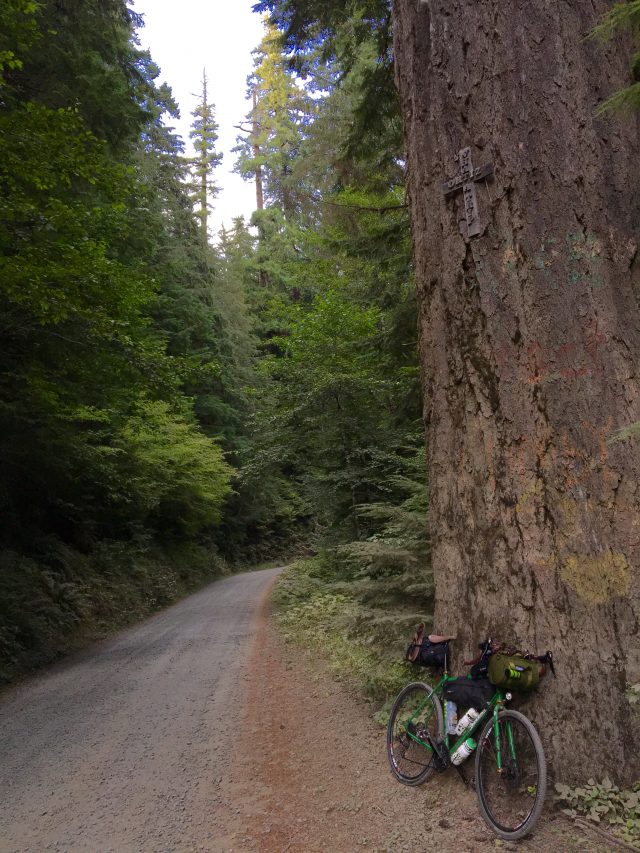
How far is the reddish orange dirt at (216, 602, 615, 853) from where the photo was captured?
2990mm

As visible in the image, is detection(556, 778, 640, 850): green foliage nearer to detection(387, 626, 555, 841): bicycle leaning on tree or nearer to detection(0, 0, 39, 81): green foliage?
detection(387, 626, 555, 841): bicycle leaning on tree

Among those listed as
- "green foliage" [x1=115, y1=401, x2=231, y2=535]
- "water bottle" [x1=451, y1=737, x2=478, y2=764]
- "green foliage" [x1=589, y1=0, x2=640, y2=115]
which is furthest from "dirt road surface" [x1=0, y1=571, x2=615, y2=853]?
"green foliage" [x1=115, y1=401, x2=231, y2=535]

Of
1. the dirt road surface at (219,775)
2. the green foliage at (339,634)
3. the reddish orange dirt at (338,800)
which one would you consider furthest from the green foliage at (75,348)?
the reddish orange dirt at (338,800)

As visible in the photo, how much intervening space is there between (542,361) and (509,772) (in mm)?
2256

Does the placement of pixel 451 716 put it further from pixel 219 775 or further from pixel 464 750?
pixel 219 775

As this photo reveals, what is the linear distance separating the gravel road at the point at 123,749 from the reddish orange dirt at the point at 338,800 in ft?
0.61

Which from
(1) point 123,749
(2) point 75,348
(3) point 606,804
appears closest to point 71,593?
(2) point 75,348

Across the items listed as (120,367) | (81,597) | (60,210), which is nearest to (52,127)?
(60,210)

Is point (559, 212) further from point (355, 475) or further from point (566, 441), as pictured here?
point (355, 475)

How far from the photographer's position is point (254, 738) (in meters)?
4.76

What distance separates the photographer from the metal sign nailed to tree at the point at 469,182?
3.65 m

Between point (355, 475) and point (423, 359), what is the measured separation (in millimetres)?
7299

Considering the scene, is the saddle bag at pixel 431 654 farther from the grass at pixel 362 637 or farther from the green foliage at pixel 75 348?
the green foliage at pixel 75 348

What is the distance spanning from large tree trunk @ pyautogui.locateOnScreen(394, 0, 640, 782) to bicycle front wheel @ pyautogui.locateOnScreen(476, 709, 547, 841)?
0.18m
